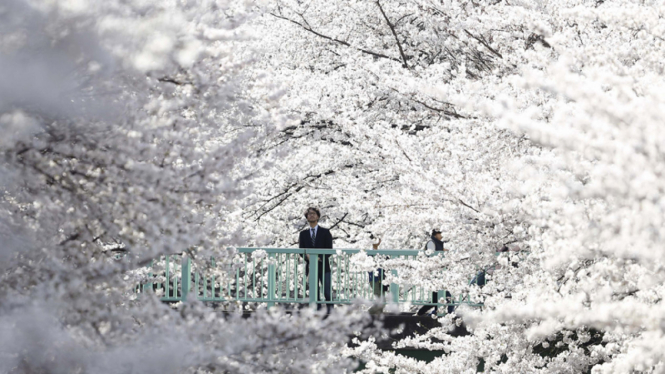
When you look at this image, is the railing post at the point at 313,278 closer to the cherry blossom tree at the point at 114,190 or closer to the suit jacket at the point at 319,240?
the suit jacket at the point at 319,240

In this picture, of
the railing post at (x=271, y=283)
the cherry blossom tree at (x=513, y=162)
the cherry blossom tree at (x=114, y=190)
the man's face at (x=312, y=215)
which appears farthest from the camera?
the railing post at (x=271, y=283)

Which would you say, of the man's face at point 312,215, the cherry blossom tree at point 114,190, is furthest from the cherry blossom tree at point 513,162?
the cherry blossom tree at point 114,190

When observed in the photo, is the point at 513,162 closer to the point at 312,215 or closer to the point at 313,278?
the point at 312,215

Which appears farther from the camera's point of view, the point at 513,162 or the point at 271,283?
the point at 271,283

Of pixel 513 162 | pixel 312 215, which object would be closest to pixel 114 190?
pixel 513 162

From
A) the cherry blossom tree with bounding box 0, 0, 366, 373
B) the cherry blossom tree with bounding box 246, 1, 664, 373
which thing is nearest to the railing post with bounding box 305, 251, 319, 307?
the cherry blossom tree with bounding box 246, 1, 664, 373

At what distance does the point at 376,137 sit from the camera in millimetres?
7629

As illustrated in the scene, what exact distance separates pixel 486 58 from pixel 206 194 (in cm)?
544

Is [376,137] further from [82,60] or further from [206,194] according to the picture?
[82,60]

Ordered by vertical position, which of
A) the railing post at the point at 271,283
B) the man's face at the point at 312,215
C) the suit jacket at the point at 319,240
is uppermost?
the man's face at the point at 312,215

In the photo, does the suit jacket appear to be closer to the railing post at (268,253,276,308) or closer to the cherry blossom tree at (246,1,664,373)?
the railing post at (268,253,276,308)

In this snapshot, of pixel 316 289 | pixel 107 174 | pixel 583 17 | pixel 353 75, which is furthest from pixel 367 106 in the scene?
pixel 107 174

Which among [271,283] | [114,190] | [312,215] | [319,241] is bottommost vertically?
[271,283]

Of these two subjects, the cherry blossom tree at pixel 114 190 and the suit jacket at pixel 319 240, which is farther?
the suit jacket at pixel 319 240
